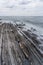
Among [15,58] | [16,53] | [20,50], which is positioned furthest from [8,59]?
Answer: [20,50]

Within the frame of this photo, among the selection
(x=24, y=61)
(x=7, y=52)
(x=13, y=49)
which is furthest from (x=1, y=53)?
(x=24, y=61)

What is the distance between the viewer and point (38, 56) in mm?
29922

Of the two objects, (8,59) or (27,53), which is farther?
(27,53)

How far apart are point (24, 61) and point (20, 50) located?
6.62 m

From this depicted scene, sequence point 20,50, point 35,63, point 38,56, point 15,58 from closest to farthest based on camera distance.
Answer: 1. point 35,63
2. point 15,58
3. point 38,56
4. point 20,50

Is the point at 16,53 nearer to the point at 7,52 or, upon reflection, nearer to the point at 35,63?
the point at 7,52

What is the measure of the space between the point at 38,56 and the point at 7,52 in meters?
5.17

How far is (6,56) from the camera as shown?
95.7ft

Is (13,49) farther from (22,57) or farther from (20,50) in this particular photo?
(22,57)

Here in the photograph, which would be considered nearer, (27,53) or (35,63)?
(35,63)

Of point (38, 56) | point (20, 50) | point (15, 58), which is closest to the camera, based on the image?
point (15, 58)

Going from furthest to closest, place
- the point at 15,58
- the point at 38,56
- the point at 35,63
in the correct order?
the point at 38,56, the point at 15,58, the point at 35,63

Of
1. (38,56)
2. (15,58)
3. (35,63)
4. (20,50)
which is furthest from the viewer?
(20,50)

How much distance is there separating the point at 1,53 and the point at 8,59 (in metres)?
3.75
